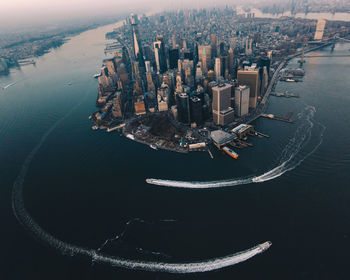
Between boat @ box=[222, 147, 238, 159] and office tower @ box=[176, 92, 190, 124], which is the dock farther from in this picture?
office tower @ box=[176, 92, 190, 124]

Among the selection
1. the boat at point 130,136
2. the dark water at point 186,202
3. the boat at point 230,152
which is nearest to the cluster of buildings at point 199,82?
the dark water at point 186,202

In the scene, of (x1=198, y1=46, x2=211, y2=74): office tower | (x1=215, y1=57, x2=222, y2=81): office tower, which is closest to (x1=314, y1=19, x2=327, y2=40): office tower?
(x1=198, y1=46, x2=211, y2=74): office tower

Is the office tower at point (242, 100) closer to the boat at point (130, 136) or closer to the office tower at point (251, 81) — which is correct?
the office tower at point (251, 81)

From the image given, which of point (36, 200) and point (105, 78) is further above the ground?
point (105, 78)

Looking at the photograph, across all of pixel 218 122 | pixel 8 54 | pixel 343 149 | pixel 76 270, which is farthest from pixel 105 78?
pixel 8 54

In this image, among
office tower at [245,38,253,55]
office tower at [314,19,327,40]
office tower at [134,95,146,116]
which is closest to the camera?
office tower at [134,95,146,116]

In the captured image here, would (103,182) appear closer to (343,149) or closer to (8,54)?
(343,149)

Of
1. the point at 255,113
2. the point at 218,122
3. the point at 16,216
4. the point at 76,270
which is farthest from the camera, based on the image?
the point at 255,113
